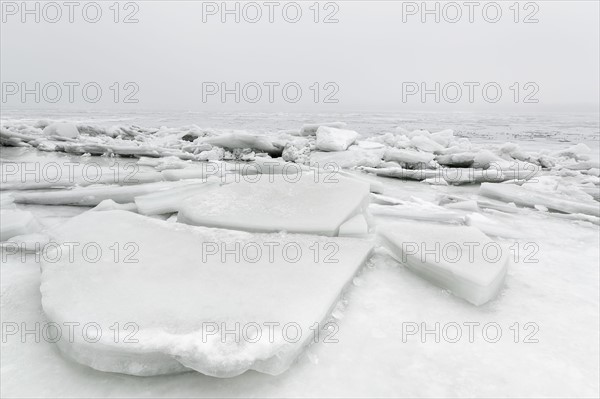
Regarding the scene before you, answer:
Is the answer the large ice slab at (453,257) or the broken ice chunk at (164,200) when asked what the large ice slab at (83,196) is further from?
the large ice slab at (453,257)

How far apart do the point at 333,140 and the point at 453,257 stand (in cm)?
498

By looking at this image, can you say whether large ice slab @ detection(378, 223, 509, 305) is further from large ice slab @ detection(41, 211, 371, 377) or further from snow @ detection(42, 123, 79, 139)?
snow @ detection(42, 123, 79, 139)

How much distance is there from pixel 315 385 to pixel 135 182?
2.83 metres

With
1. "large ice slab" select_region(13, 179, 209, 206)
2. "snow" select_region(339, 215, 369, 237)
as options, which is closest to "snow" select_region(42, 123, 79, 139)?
"large ice slab" select_region(13, 179, 209, 206)

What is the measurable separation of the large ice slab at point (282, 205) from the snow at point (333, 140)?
13.2ft

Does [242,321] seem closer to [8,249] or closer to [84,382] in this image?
[84,382]

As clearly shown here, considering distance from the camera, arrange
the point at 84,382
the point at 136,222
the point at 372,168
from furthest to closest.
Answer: the point at 372,168, the point at 136,222, the point at 84,382

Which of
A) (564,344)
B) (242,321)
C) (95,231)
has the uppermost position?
(95,231)

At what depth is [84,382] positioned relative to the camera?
1.00m

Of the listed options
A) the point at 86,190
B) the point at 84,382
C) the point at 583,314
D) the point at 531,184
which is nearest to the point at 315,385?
the point at 84,382

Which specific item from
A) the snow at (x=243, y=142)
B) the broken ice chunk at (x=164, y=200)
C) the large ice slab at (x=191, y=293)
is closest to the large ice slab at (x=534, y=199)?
the large ice slab at (x=191, y=293)

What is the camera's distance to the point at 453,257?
164 cm

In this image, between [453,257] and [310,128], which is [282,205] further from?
[310,128]

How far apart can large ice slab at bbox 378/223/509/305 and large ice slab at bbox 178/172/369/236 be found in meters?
0.31
